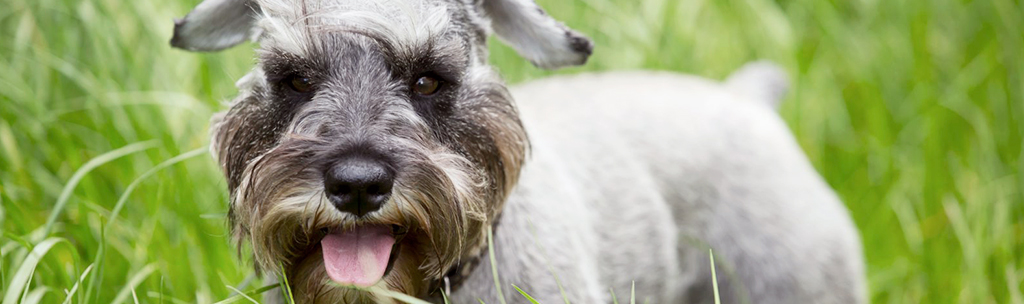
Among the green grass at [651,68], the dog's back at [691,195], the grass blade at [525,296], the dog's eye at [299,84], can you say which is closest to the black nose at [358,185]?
the dog's eye at [299,84]

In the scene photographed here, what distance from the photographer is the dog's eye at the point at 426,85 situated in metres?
2.78

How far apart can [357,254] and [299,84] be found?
1.66 ft

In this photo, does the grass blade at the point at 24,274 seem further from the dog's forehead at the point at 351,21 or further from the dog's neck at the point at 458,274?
the dog's neck at the point at 458,274

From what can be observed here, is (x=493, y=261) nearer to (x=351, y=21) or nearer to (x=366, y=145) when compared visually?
(x=366, y=145)

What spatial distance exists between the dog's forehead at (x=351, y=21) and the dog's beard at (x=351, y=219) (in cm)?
31

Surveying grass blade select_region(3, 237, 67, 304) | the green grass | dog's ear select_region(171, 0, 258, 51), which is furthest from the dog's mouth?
grass blade select_region(3, 237, 67, 304)

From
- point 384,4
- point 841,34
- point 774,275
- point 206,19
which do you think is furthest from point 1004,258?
point 206,19

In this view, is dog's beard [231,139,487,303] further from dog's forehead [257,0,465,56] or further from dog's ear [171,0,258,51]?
dog's ear [171,0,258,51]

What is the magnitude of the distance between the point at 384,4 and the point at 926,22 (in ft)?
17.0

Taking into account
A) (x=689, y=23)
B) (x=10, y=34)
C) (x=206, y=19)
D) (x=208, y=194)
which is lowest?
(x=208, y=194)

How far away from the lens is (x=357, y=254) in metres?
2.63

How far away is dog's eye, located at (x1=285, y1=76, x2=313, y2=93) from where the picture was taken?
→ 8.96 feet

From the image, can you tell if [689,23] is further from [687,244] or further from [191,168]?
[191,168]

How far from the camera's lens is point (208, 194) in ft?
14.9
